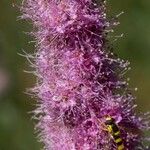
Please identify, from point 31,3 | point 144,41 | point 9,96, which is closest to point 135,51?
point 144,41

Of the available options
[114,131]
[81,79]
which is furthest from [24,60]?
[114,131]

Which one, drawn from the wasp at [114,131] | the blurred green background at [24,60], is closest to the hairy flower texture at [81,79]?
the wasp at [114,131]

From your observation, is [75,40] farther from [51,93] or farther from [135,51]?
[135,51]

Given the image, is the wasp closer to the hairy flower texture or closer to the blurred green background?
the hairy flower texture

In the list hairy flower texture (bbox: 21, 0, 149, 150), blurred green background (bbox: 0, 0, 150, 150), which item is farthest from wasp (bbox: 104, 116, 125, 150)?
blurred green background (bbox: 0, 0, 150, 150)

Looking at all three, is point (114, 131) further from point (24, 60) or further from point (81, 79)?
point (24, 60)
